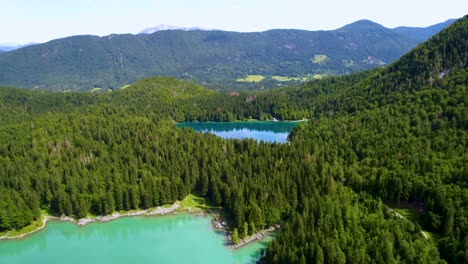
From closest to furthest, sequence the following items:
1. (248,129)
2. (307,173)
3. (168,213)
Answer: (307,173) → (168,213) → (248,129)

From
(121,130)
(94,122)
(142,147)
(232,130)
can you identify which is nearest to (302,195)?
(142,147)

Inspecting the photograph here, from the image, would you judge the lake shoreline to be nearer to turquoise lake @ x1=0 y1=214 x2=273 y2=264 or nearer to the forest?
turquoise lake @ x1=0 y1=214 x2=273 y2=264

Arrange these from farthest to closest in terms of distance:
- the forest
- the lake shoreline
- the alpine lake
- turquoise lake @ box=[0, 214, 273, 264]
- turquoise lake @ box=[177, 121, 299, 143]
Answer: turquoise lake @ box=[177, 121, 299, 143], the lake shoreline, turquoise lake @ box=[0, 214, 273, 264], the alpine lake, the forest

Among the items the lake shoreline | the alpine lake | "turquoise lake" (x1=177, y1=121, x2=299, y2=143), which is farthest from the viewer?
"turquoise lake" (x1=177, y1=121, x2=299, y2=143)

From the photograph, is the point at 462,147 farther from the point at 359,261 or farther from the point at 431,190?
the point at 359,261

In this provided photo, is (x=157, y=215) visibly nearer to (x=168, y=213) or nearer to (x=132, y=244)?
(x=168, y=213)

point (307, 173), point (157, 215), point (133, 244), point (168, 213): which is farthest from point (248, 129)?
point (133, 244)

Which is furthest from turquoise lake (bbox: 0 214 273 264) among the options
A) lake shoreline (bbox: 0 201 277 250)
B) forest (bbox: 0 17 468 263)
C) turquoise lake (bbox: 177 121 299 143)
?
turquoise lake (bbox: 177 121 299 143)
